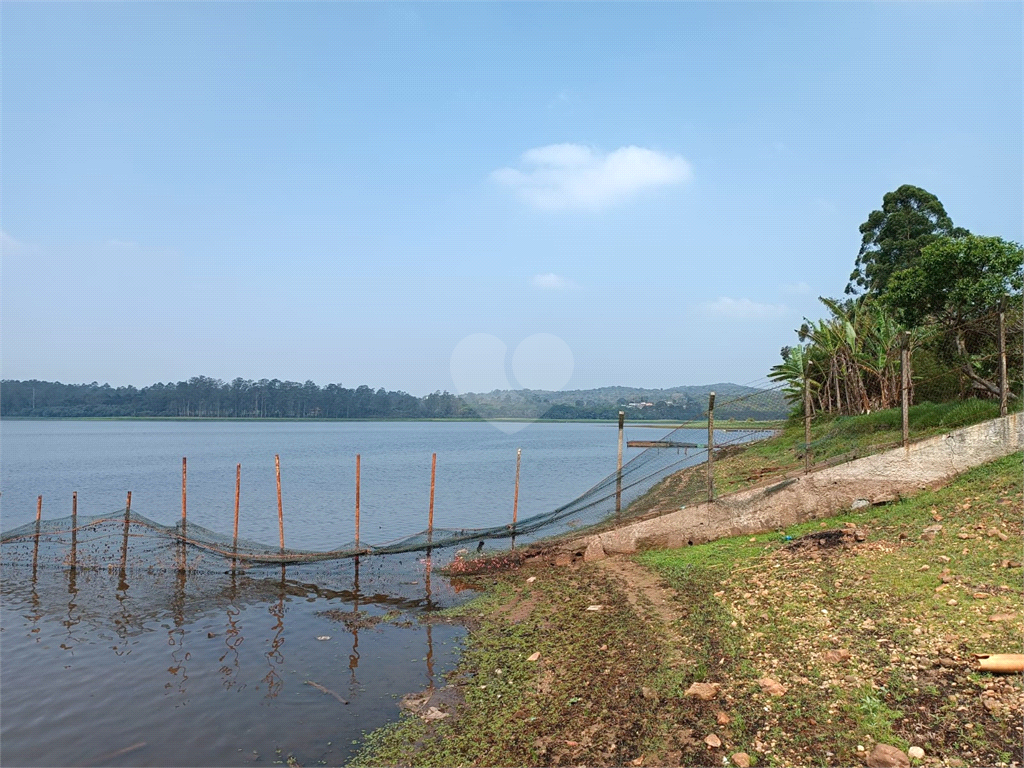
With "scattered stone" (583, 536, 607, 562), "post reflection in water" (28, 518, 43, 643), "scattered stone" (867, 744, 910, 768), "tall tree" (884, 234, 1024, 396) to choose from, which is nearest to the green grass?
"tall tree" (884, 234, 1024, 396)

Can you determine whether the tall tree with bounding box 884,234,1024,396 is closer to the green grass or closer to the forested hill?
the green grass

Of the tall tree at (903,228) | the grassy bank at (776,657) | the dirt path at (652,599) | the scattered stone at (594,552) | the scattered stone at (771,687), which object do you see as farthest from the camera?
the tall tree at (903,228)

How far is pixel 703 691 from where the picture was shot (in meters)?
6.49

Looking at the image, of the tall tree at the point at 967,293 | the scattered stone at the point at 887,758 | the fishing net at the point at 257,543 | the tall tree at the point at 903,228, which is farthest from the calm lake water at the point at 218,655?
the tall tree at the point at 903,228

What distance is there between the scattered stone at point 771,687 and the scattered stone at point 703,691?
17.1 inches

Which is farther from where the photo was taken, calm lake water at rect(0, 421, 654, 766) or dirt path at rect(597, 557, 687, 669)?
dirt path at rect(597, 557, 687, 669)

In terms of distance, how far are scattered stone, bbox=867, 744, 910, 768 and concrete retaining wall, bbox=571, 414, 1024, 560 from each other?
727cm

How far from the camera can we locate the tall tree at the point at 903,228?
2798 cm

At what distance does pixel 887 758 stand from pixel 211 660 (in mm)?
9294

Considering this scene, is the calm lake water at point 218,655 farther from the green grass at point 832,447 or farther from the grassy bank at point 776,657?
the green grass at point 832,447

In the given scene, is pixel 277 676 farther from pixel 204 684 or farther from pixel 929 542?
pixel 929 542

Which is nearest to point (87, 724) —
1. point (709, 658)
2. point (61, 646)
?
point (61, 646)

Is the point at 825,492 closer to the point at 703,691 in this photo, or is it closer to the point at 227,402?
the point at 703,691

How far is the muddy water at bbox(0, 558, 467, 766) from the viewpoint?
7508mm
